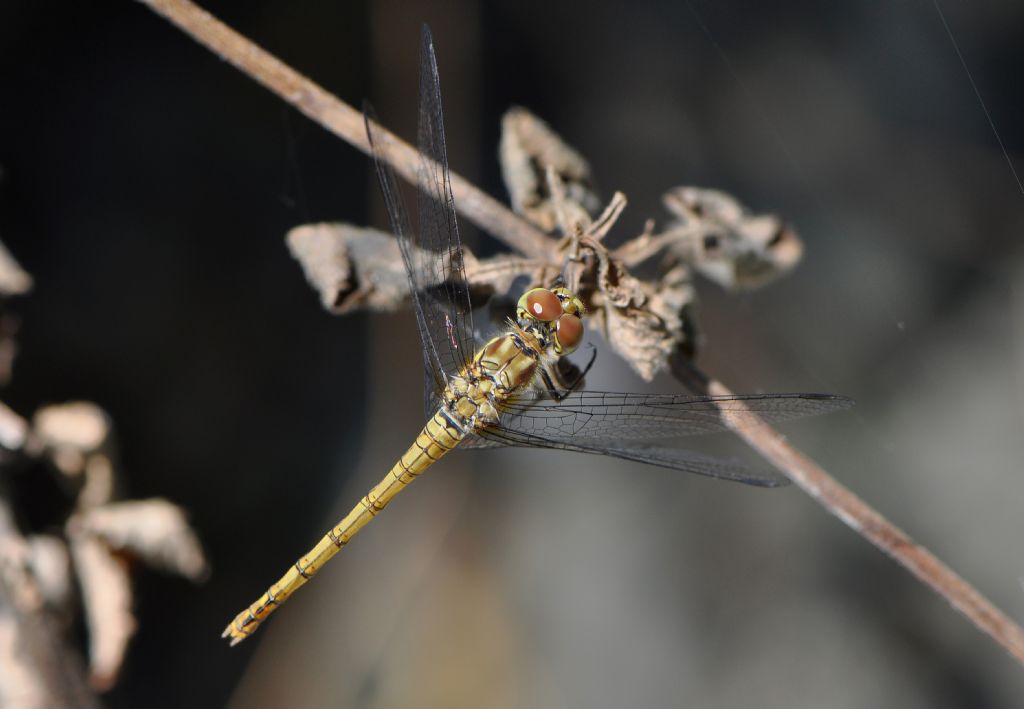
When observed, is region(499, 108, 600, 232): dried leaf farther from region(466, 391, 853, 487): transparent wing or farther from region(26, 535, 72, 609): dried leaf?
region(26, 535, 72, 609): dried leaf

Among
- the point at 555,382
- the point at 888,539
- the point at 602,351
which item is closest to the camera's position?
the point at 888,539

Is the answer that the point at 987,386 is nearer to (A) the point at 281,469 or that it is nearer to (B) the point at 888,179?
(B) the point at 888,179

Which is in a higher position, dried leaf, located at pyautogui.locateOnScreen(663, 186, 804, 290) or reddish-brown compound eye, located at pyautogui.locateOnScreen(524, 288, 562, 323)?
reddish-brown compound eye, located at pyautogui.locateOnScreen(524, 288, 562, 323)

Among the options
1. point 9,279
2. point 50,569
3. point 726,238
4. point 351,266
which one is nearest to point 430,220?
point 351,266

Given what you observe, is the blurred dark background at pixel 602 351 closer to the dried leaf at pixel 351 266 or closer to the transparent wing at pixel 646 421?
the transparent wing at pixel 646 421

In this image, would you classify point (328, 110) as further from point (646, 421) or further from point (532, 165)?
point (646, 421)

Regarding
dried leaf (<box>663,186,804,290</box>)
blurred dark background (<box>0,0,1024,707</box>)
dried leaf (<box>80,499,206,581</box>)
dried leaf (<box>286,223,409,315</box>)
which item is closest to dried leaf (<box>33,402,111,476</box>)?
dried leaf (<box>80,499,206,581</box>)
